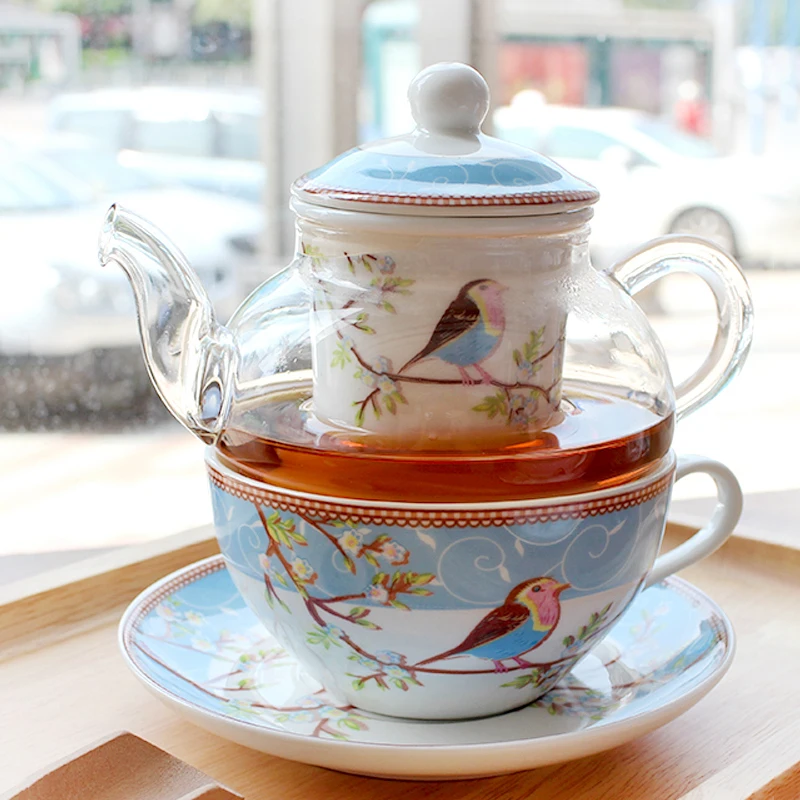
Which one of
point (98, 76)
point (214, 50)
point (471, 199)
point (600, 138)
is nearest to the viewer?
point (471, 199)

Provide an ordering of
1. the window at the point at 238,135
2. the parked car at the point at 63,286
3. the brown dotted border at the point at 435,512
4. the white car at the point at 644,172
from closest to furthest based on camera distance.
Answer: the brown dotted border at the point at 435,512, the parked car at the point at 63,286, the window at the point at 238,135, the white car at the point at 644,172

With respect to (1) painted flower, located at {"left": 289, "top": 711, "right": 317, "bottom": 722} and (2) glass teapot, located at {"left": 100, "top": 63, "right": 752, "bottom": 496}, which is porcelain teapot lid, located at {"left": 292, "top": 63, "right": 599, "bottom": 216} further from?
(1) painted flower, located at {"left": 289, "top": 711, "right": 317, "bottom": 722}

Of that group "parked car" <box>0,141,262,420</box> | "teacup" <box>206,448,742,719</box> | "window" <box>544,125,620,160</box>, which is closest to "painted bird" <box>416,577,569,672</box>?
"teacup" <box>206,448,742,719</box>

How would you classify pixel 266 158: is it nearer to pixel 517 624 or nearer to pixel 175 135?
pixel 175 135

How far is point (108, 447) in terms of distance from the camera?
140 centimetres

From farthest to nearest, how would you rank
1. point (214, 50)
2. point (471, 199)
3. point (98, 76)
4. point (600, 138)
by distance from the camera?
1. point (600, 138)
2. point (214, 50)
3. point (98, 76)
4. point (471, 199)

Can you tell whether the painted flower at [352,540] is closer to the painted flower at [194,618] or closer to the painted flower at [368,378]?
the painted flower at [368,378]

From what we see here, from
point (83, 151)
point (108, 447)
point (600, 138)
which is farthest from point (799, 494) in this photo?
point (83, 151)

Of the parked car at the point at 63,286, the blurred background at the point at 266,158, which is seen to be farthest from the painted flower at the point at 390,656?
the parked car at the point at 63,286

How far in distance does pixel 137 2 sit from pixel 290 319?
0.96 m

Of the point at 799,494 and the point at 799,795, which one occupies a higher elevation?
the point at 799,795

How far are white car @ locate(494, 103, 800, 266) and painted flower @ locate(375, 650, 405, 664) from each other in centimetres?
120

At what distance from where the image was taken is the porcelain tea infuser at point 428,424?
18.9 inches

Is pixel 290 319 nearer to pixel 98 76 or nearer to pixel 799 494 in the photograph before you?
pixel 98 76
